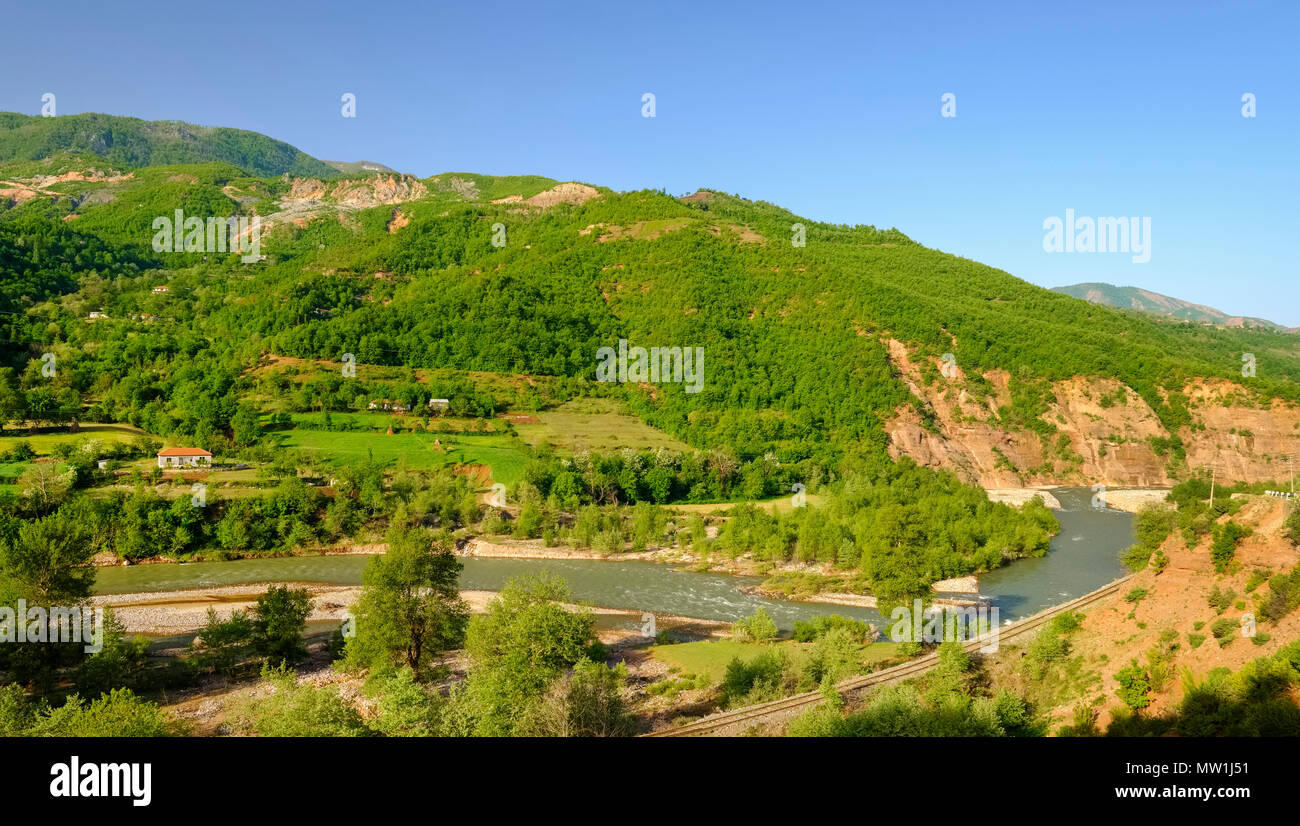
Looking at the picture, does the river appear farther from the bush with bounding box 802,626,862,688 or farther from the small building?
the small building

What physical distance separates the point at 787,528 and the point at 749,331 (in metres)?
51.5

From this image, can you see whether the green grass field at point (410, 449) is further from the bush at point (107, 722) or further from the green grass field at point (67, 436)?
the bush at point (107, 722)

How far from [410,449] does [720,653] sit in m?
39.2

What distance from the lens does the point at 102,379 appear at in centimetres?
6850

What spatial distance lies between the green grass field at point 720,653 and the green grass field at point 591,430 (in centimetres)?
3522

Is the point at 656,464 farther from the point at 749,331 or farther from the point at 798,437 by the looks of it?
the point at 749,331

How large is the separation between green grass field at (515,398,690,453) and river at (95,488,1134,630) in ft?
64.0

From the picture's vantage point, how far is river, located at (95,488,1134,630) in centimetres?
3903

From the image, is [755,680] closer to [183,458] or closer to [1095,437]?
[183,458]

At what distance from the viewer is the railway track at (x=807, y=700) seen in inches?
785

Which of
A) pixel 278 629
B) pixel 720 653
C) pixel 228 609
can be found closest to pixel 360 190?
pixel 228 609

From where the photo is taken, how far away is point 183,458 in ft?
177

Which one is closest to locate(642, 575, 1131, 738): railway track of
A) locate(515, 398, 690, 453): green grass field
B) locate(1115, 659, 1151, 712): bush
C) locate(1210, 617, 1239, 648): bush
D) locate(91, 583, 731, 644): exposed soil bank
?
locate(1115, 659, 1151, 712): bush
